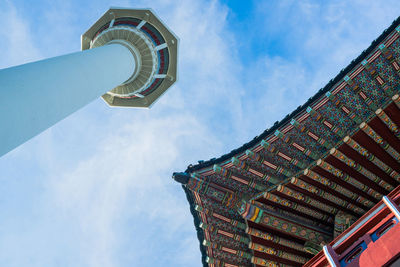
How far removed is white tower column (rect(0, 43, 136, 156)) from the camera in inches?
230

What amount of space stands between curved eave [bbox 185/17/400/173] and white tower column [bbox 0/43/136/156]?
4.79 metres

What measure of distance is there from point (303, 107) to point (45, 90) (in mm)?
8028

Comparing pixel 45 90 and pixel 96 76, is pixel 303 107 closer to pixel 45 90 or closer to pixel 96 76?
pixel 96 76

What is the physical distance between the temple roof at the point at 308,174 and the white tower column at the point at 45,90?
4904 millimetres

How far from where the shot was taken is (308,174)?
11.1 metres

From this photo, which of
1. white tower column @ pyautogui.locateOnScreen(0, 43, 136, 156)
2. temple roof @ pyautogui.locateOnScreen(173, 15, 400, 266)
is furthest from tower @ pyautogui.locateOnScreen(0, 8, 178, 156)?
Answer: temple roof @ pyautogui.locateOnScreen(173, 15, 400, 266)

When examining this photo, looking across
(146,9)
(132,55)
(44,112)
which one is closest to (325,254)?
(44,112)

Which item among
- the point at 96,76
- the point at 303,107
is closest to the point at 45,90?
the point at 96,76

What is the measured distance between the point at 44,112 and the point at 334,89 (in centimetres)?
864

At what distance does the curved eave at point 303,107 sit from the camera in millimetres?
9727

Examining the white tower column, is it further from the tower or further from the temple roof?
the temple roof

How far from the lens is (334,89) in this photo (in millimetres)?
10352

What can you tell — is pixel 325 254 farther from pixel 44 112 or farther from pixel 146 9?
pixel 146 9

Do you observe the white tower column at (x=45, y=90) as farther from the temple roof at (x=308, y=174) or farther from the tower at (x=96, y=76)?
the temple roof at (x=308, y=174)
